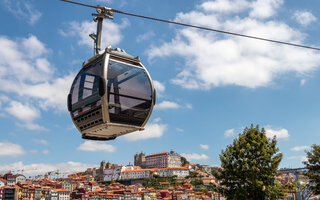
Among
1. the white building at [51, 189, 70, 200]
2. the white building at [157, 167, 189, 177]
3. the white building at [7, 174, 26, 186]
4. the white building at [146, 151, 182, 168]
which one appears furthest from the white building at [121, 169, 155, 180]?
the white building at [7, 174, 26, 186]

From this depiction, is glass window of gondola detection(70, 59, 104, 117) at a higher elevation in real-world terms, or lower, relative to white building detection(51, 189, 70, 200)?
higher

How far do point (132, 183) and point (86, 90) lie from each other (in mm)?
142493

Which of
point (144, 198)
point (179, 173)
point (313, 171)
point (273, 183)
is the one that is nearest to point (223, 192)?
point (273, 183)

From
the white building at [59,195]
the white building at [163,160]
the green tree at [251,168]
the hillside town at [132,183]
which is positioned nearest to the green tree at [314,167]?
the green tree at [251,168]

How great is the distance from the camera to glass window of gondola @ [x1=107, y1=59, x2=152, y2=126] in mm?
6008

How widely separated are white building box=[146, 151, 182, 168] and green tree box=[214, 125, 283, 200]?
137676mm

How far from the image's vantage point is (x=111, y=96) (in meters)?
5.98

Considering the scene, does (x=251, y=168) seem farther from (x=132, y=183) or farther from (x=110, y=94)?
(x=132, y=183)

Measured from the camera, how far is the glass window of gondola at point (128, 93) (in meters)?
6.01

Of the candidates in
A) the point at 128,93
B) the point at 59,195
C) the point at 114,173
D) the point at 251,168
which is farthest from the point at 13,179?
the point at 128,93

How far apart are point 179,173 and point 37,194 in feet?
182

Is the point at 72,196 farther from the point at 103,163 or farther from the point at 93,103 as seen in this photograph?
the point at 93,103

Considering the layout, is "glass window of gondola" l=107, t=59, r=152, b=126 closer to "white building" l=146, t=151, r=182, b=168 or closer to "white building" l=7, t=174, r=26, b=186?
"white building" l=7, t=174, r=26, b=186

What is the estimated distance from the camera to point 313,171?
60.6 feet
